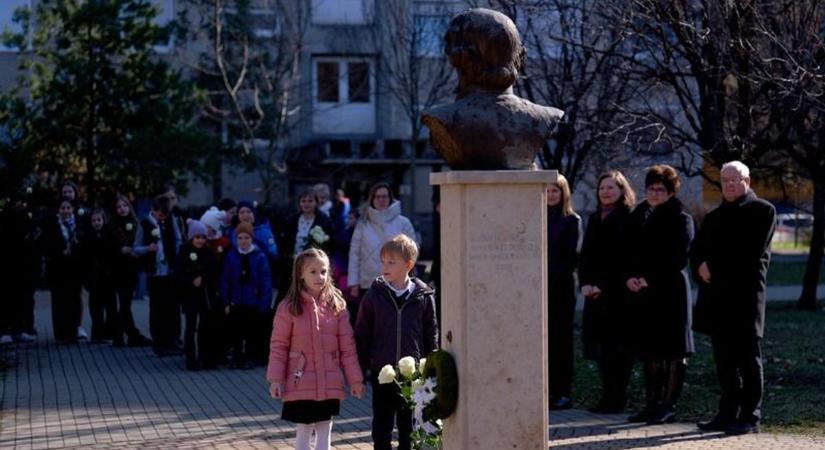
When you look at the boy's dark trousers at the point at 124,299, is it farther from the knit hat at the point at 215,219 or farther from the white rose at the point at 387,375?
the white rose at the point at 387,375

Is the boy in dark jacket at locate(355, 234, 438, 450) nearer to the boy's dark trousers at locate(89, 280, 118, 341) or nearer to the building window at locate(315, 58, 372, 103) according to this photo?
the boy's dark trousers at locate(89, 280, 118, 341)

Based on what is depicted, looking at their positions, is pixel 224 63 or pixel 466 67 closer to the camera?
pixel 466 67

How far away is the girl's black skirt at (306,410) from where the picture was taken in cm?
845

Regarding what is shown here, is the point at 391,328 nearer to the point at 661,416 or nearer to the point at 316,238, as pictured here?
the point at 661,416

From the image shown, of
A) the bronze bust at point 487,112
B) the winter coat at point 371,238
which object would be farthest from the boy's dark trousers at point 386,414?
the winter coat at point 371,238

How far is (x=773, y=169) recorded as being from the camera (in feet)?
61.4

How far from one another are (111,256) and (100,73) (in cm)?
1410

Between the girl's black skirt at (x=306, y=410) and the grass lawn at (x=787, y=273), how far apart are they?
21.1 metres

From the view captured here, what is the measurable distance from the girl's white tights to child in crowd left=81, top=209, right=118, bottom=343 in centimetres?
893

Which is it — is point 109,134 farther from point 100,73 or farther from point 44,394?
point 44,394

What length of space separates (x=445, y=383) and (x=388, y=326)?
1232 mm

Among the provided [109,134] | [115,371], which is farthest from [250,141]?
[115,371]

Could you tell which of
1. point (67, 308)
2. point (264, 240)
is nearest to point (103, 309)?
point (67, 308)

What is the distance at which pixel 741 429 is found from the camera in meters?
10.2
